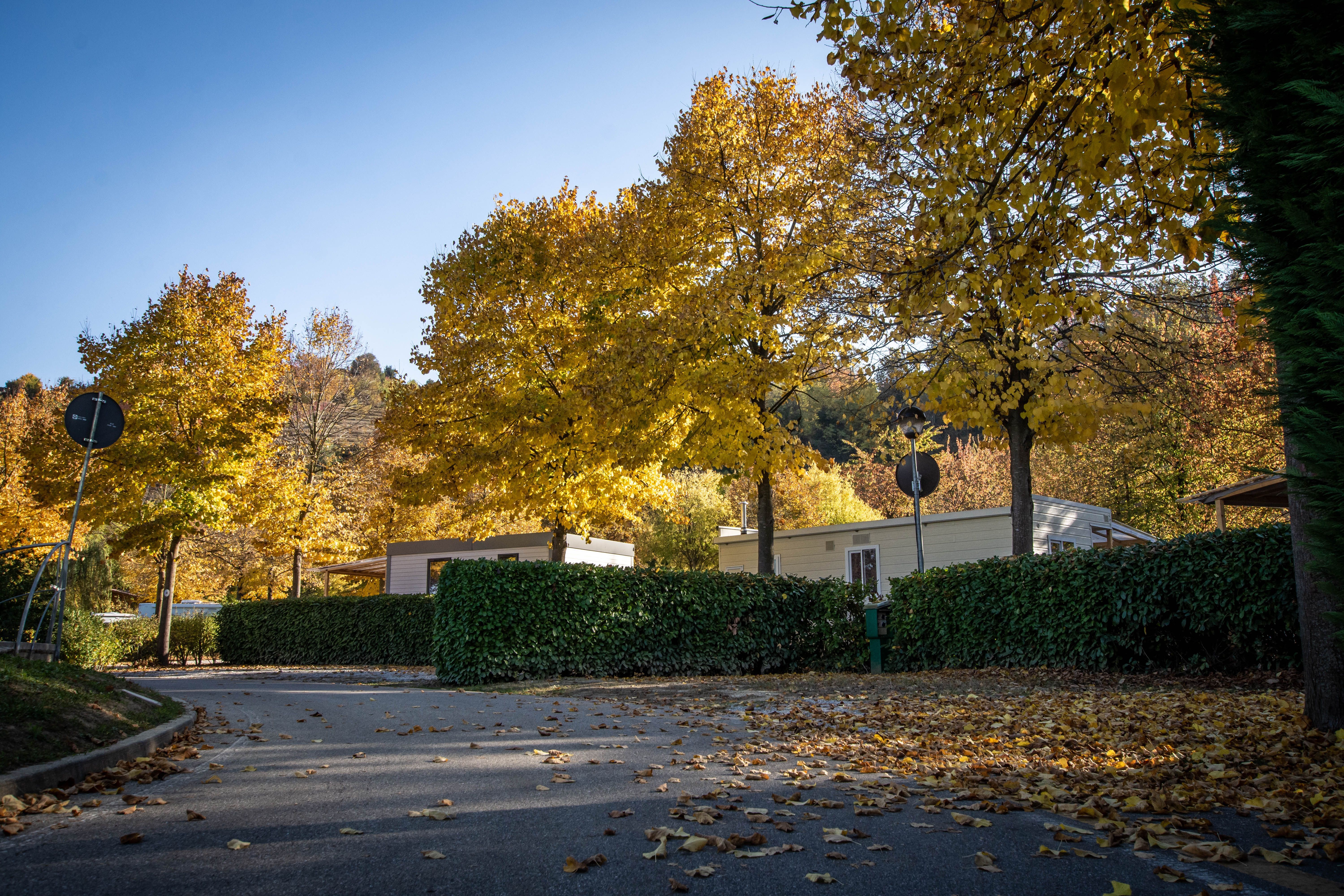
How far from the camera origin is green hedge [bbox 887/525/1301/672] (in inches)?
356

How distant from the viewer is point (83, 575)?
76.4 ft

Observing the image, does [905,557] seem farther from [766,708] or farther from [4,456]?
[4,456]

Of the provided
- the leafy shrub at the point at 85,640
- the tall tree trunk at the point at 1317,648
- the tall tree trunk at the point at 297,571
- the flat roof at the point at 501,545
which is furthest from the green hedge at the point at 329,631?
the tall tree trunk at the point at 1317,648

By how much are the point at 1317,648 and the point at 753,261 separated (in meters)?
10.5

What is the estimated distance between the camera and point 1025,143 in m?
7.48

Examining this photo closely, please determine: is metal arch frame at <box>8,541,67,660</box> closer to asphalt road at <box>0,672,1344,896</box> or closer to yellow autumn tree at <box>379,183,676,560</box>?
asphalt road at <box>0,672,1344,896</box>

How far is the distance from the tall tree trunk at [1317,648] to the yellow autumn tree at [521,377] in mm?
11460

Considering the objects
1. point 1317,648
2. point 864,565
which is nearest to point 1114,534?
point 864,565

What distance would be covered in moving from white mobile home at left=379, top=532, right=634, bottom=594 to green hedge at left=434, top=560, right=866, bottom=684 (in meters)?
8.70

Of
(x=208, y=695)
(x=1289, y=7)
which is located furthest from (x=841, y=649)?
(x=1289, y=7)

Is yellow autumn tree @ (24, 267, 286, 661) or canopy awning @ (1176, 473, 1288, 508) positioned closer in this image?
canopy awning @ (1176, 473, 1288, 508)

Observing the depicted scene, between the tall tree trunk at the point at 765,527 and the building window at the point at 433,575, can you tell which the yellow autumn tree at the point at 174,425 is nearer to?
the building window at the point at 433,575

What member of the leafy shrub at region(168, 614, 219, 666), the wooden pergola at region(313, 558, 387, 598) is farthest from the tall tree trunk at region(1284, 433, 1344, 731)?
the leafy shrub at region(168, 614, 219, 666)

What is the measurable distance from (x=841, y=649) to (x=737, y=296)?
6.43 m
